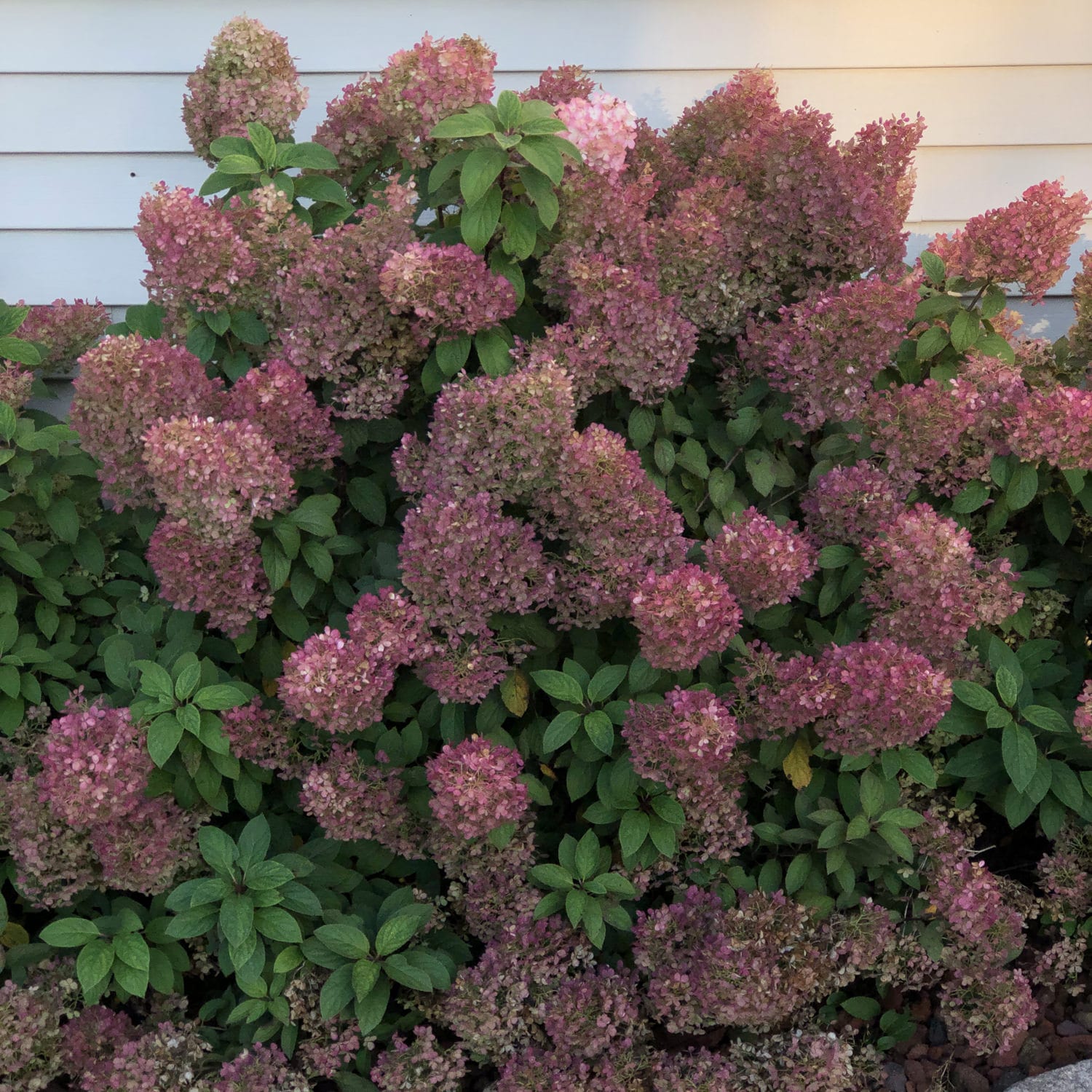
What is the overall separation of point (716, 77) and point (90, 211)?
2.10 meters

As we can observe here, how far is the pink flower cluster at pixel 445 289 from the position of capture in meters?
2.43

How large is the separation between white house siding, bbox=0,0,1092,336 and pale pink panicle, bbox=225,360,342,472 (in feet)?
4.36

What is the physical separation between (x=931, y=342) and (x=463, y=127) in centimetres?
134

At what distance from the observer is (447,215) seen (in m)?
2.87

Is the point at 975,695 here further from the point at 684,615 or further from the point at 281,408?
the point at 281,408

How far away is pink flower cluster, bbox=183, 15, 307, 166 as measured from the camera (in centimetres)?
307

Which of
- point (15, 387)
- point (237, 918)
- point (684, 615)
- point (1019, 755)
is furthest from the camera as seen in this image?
point (15, 387)

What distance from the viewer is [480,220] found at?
2537mm

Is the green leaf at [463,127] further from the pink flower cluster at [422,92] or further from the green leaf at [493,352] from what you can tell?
the green leaf at [493,352]

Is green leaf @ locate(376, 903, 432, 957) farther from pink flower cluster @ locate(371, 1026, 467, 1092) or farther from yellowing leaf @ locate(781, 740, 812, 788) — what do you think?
yellowing leaf @ locate(781, 740, 812, 788)

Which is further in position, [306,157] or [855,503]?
[306,157]

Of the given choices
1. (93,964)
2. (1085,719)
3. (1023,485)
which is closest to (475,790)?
(93,964)

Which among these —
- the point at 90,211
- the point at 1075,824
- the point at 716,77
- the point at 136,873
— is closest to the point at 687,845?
the point at 1075,824

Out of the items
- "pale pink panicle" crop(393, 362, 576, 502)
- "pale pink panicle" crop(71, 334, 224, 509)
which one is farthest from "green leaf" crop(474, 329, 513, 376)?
"pale pink panicle" crop(71, 334, 224, 509)
